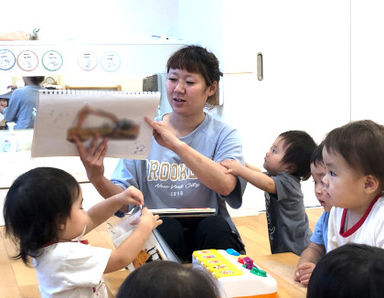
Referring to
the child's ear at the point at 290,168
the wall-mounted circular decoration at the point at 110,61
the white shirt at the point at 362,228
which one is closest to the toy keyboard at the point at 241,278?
the white shirt at the point at 362,228

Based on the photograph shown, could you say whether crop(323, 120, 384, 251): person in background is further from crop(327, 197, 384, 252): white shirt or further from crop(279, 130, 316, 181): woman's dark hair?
crop(279, 130, 316, 181): woman's dark hair

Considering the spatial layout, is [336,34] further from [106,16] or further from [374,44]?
[106,16]

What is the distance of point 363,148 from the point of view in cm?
129

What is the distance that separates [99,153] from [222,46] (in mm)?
2080

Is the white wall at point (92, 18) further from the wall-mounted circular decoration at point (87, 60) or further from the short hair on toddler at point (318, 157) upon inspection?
the short hair on toddler at point (318, 157)

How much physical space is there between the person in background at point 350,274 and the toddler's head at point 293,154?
1.16 metres

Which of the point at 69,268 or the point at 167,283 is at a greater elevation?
the point at 167,283

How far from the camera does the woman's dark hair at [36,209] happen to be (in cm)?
127

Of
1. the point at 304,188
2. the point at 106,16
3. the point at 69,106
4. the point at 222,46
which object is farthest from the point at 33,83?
the point at 69,106

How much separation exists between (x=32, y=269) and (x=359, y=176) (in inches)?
67.3

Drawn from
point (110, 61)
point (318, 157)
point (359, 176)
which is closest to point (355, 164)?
point (359, 176)

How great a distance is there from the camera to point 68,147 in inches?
60.3

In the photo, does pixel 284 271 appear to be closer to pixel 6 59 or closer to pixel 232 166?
pixel 232 166

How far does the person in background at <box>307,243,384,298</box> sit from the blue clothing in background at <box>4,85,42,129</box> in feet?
10.1
